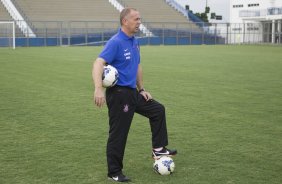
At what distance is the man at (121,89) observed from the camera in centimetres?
484

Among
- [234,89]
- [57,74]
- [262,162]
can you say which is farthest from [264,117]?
[57,74]

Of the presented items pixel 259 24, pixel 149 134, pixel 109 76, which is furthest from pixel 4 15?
pixel 109 76

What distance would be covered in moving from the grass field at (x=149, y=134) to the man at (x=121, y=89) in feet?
1.29

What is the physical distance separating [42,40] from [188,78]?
96.0 feet

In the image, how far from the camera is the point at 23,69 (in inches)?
722

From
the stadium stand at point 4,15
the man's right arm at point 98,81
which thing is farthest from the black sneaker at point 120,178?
the stadium stand at point 4,15

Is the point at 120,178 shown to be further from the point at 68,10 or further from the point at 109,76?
the point at 68,10

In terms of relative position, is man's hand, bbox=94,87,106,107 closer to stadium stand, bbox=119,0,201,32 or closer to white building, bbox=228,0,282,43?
stadium stand, bbox=119,0,201,32

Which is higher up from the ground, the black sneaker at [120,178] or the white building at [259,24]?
the white building at [259,24]

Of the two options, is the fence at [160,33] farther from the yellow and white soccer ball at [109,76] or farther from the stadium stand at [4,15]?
the yellow and white soccer ball at [109,76]

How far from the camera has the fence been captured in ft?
141

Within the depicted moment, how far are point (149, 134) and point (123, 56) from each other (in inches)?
104

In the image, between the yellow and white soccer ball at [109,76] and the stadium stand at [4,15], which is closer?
the yellow and white soccer ball at [109,76]

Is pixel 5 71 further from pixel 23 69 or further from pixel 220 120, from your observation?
pixel 220 120
